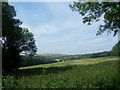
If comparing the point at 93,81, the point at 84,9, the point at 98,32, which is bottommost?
the point at 93,81

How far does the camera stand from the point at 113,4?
749 inches

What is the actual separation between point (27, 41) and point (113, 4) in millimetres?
41018

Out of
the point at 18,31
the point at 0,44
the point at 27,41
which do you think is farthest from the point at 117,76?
the point at 27,41

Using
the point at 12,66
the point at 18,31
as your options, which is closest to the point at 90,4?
the point at 12,66

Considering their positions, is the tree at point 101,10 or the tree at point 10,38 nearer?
the tree at point 101,10

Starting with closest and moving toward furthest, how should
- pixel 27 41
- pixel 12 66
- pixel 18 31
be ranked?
pixel 12 66
pixel 18 31
pixel 27 41

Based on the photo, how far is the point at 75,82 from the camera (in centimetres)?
1382

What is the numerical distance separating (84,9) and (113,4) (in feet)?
6.85

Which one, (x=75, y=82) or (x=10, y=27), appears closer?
(x=75, y=82)

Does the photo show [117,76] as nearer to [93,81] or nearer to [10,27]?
[93,81]

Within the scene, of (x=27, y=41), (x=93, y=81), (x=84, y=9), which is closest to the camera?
(x=93, y=81)

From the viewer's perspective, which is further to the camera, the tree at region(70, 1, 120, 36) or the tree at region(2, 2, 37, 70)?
the tree at region(2, 2, 37, 70)

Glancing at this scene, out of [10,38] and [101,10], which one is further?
[10,38]

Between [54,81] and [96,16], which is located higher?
[96,16]
